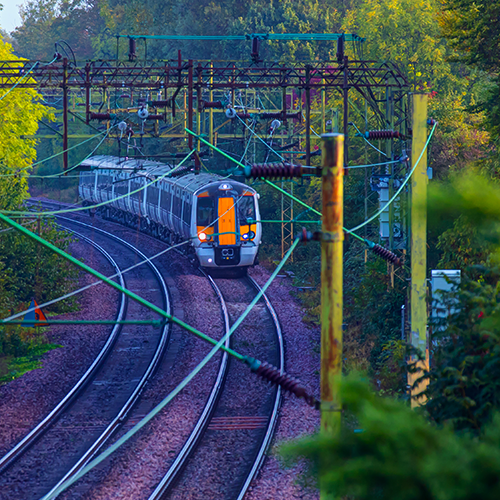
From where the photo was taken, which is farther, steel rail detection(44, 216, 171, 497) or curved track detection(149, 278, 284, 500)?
steel rail detection(44, 216, 171, 497)

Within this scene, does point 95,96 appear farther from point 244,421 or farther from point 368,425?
point 368,425

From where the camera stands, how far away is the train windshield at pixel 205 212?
22.4 metres

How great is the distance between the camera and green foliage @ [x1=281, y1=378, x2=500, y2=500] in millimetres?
2619

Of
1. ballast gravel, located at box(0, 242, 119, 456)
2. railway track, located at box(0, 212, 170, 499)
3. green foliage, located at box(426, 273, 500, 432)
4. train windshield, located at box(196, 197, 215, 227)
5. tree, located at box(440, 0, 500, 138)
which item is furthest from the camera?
train windshield, located at box(196, 197, 215, 227)

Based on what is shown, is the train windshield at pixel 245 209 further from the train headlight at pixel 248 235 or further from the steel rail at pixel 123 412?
the steel rail at pixel 123 412

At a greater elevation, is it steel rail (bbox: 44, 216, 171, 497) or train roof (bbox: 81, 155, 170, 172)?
train roof (bbox: 81, 155, 170, 172)

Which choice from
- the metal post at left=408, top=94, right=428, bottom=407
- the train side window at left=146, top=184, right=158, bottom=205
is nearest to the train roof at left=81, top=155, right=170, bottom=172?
the train side window at left=146, top=184, right=158, bottom=205

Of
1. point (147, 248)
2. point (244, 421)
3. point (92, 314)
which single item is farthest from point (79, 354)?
point (147, 248)

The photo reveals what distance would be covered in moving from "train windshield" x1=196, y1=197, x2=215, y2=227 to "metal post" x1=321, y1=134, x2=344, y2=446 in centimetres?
1751

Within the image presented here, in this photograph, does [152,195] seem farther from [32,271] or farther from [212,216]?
[32,271]

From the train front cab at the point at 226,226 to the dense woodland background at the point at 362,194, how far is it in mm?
2592

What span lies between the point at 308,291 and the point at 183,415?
34.4 feet

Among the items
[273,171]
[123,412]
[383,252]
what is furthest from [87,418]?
[273,171]

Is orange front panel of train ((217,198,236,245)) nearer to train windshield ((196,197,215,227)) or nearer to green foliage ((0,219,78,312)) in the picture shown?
train windshield ((196,197,215,227))
